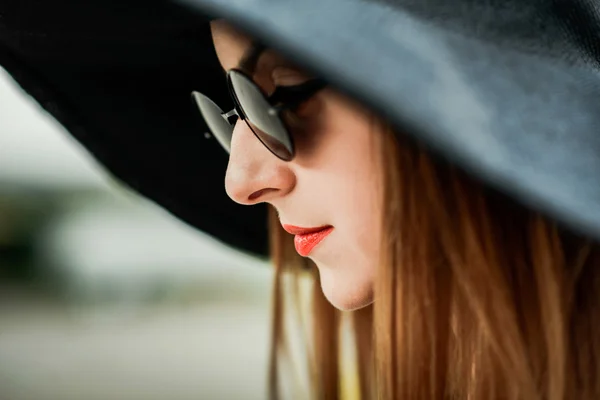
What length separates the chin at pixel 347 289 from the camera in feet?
1.85

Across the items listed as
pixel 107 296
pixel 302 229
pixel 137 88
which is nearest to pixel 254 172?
pixel 302 229

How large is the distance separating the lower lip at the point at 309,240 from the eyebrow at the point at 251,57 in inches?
6.4

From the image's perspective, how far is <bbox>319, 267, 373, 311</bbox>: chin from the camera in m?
0.56

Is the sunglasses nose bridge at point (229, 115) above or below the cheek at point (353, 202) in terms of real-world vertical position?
above

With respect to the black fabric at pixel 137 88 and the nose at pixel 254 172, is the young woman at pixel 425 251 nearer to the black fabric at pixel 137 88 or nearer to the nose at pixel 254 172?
the nose at pixel 254 172

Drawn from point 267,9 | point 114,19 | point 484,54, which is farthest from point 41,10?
point 484,54

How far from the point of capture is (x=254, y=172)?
574mm

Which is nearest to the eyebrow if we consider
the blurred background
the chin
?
the chin

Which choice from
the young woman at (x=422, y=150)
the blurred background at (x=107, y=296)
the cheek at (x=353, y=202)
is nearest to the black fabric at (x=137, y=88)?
the young woman at (x=422, y=150)

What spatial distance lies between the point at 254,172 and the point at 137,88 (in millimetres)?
352

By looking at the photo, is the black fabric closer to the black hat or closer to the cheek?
the black hat

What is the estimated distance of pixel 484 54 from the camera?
1.27 feet

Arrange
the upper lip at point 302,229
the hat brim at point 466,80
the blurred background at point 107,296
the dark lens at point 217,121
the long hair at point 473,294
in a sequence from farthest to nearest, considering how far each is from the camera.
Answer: the blurred background at point 107,296 → the dark lens at point 217,121 → the upper lip at point 302,229 → the long hair at point 473,294 → the hat brim at point 466,80

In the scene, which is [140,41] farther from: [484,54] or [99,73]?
[484,54]
